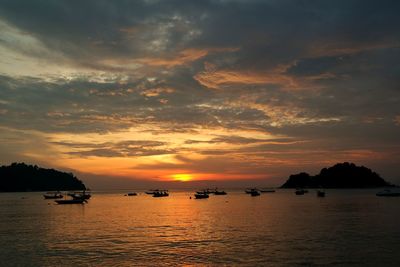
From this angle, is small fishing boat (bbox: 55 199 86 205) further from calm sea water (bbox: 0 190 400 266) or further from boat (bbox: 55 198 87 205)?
calm sea water (bbox: 0 190 400 266)

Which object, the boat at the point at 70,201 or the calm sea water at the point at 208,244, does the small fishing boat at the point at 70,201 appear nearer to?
the boat at the point at 70,201

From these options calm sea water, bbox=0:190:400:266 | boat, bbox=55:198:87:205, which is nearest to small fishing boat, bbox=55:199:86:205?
boat, bbox=55:198:87:205

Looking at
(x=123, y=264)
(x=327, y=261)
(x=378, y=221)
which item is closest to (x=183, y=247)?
(x=123, y=264)

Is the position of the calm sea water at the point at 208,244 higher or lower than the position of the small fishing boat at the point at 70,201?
lower

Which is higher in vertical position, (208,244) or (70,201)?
(70,201)

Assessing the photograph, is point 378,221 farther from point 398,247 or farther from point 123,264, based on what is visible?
point 123,264

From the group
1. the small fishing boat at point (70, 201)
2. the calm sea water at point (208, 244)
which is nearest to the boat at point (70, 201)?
the small fishing boat at point (70, 201)

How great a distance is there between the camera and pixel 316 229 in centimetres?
6431

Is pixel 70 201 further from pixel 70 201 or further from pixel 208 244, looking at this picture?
pixel 208 244

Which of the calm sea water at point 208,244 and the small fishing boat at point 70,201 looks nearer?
the calm sea water at point 208,244

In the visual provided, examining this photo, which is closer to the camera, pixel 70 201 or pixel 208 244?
pixel 208 244

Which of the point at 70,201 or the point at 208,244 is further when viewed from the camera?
the point at 70,201

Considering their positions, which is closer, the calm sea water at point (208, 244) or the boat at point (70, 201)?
the calm sea water at point (208, 244)

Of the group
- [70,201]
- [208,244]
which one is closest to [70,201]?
[70,201]
